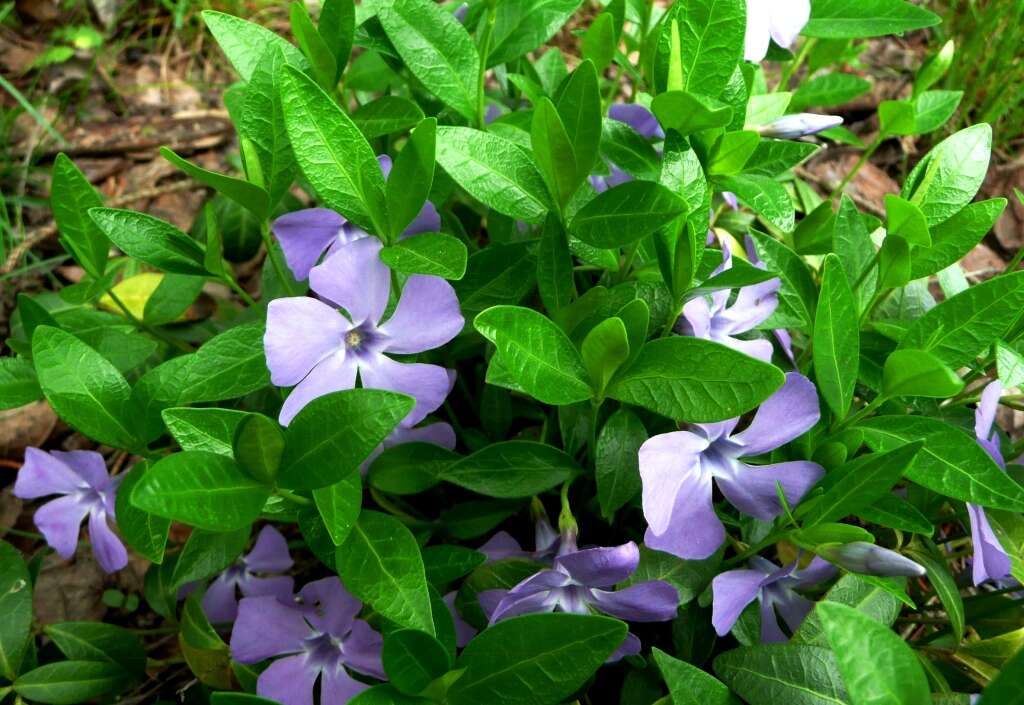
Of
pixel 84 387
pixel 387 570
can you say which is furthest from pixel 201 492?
pixel 84 387

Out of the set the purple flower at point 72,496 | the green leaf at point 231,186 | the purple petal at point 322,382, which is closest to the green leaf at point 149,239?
the green leaf at point 231,186

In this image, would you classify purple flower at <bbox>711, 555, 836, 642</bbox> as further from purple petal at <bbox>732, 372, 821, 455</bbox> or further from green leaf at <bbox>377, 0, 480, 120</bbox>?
green leaf at <bbox>377, 0, 480, 120</bbox>

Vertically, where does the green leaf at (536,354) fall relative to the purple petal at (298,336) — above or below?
above

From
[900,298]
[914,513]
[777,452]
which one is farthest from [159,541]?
[900,298]

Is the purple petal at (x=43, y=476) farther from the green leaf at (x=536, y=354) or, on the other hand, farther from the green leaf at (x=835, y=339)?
the green leaf at (x=835, y=339)

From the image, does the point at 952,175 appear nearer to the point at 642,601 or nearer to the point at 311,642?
the point at 642,601

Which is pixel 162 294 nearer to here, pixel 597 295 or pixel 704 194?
pixel 597 295
